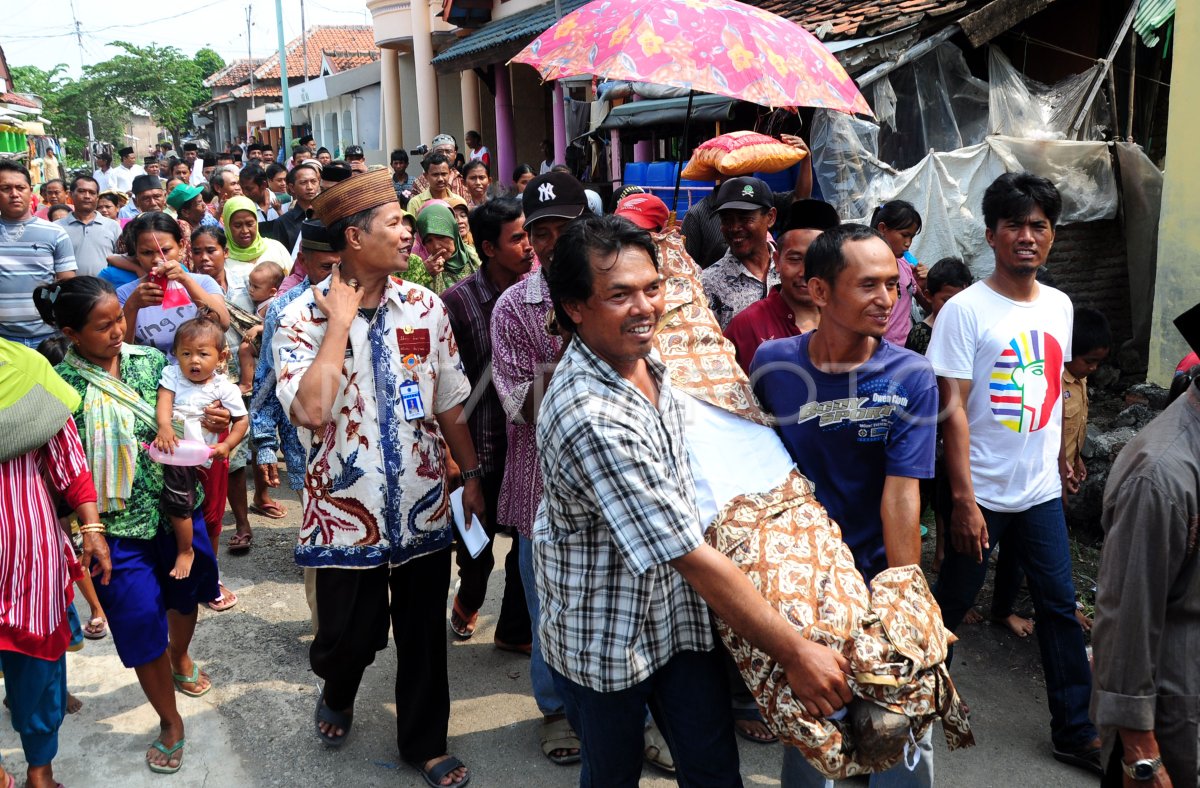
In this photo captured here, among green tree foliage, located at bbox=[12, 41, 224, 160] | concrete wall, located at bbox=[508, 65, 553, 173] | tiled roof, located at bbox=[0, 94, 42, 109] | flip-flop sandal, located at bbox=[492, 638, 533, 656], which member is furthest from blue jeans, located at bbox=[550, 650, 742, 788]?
green tree foliage, located at bbox=[12, 41, 224, 160]

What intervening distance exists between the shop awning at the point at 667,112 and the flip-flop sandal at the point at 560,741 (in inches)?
244

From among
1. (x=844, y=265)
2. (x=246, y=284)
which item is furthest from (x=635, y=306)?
(x=246, y=284)

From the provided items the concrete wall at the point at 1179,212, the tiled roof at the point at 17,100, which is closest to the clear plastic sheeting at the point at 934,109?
the concrete wall at the point at 1179,212

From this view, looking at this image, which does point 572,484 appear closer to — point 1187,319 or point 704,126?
point 1187,319

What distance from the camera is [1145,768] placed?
84.8 inches

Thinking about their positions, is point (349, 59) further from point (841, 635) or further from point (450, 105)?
point (841, 635)

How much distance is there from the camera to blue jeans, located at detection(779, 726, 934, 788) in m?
2.62

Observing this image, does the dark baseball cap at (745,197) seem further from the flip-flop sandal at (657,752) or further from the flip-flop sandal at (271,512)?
the flip-flop sandal at (271,512)

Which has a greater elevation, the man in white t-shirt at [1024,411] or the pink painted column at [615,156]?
the pink painted column at [615,156]

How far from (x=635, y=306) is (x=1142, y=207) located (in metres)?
7.74

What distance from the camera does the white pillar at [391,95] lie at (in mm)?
23844

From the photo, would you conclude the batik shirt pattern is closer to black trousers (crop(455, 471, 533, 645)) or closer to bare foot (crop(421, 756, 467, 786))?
bare foot (crop(421, 756, 467, 786))

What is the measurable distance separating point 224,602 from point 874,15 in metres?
6.92

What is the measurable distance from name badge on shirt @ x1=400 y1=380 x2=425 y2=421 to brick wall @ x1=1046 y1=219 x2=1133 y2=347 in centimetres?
702
